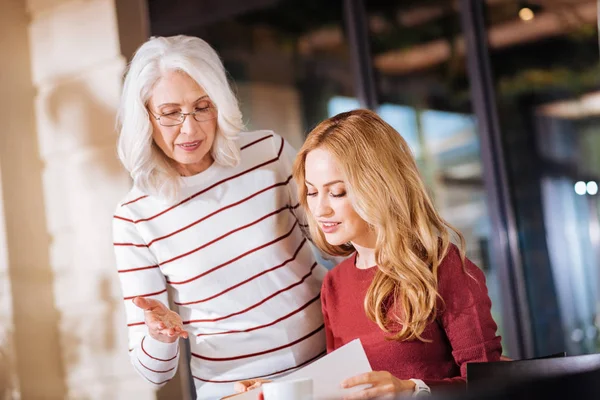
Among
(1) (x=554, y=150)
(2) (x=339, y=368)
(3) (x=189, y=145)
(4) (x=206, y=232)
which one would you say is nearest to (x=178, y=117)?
(3) (x=189, y=145)

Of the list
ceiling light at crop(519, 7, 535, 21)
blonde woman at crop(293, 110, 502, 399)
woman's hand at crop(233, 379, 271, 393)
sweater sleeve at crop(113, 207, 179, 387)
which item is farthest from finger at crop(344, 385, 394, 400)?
ceiling light at crop(519, 7, 535, 21)

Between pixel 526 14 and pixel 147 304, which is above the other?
pixel 526 14

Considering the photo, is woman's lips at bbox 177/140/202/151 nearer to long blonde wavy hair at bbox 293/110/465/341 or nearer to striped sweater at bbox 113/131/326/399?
Result: striped sweater at bbox 113/131/326/399

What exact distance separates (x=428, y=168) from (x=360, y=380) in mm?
2725

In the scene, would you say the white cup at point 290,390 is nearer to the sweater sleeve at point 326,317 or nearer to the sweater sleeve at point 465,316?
the sweater sleeve at point 465,316

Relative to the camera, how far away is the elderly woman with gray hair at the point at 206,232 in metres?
1.79

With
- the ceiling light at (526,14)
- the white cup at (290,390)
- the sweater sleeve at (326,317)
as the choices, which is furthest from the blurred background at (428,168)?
the white cup at (290,390)

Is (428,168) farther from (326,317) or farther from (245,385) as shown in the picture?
(245,385)

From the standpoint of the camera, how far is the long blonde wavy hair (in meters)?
1.51

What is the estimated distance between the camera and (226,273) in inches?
71.6

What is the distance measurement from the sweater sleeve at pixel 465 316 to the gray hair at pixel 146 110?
605mm

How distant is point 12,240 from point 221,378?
207 centimetres

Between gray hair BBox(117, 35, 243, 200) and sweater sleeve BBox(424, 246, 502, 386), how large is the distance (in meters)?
0.61

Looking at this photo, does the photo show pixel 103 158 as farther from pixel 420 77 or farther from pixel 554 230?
pixel 554 230
